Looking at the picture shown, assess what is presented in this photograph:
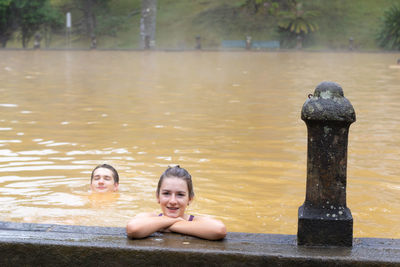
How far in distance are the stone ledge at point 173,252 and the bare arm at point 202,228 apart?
9 centimetres

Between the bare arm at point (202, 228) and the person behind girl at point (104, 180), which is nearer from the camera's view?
the bare arm at point (202, 228)

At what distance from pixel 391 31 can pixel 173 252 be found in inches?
1593

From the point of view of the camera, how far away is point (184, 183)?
4.69 m

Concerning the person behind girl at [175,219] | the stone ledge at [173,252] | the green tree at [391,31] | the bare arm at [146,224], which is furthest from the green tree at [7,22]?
the stone ledge at [173,252]

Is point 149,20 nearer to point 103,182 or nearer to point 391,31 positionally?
point 391,31

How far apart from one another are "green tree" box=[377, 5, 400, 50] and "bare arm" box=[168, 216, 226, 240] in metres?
39.1

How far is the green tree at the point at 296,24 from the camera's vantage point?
4433cm

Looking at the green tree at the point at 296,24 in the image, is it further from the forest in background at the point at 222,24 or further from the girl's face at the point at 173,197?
the girl's face at the point at 173,197

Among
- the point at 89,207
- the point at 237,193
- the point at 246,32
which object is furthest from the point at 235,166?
the point at 246,32

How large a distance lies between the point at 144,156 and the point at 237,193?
2.10 metres

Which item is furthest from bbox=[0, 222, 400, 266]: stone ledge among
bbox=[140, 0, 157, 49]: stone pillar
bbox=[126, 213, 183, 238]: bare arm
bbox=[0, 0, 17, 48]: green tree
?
bbox=[0, 0, 17, 48]: green tree

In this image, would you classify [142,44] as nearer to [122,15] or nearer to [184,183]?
[122,15]

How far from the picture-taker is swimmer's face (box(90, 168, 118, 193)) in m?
7.34

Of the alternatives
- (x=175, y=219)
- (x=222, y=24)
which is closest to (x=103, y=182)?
(x=175, y=219)
